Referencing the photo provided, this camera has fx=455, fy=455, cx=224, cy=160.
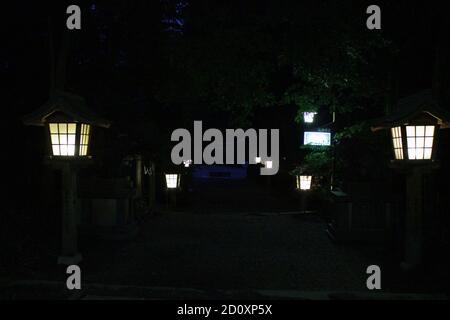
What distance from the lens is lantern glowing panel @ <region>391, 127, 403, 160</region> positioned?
26.6ft

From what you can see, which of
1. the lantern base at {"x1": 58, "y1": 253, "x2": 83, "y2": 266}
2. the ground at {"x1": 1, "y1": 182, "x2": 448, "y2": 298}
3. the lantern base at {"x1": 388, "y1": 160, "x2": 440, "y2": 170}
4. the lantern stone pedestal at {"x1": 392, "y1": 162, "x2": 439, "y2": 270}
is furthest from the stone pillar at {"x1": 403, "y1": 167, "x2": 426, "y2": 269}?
the lantern base at {"x1": 58, "y1": 253, "x2": 83, "y2": 266}

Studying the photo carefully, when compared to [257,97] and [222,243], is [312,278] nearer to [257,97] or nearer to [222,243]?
[222,243]

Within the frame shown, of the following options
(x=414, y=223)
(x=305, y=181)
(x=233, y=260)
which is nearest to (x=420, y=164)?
(x=414, y=223)

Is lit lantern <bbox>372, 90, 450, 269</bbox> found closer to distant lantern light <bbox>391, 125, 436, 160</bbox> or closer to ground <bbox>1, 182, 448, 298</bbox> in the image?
distant lantern light <bbox>391, 125, 436, 160</bbox>

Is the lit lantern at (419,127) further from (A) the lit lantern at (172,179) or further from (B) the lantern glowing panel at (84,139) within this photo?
(A) the lit lantern at (172,179)

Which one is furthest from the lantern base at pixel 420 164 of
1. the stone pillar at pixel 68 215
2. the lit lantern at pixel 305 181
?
the lit lantern at pixel 305 181

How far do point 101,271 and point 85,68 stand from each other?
6.12 meters

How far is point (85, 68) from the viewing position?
40.1ft

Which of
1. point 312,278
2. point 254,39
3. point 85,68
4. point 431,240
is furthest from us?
point 85,68

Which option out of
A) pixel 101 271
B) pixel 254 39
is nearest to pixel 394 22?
pixel 254 39

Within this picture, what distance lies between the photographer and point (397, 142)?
8.23m

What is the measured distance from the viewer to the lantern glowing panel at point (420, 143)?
7922 mm

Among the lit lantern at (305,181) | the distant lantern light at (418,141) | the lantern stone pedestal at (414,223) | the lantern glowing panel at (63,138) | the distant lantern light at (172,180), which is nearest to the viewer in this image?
the distant lantern light at (418,141)

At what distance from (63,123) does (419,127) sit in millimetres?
6384
